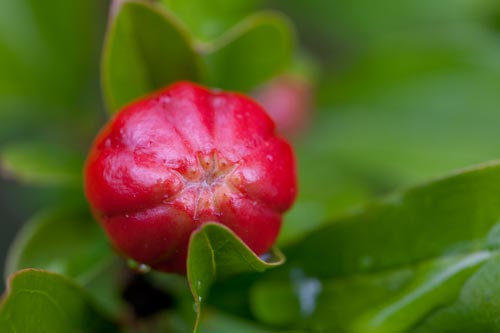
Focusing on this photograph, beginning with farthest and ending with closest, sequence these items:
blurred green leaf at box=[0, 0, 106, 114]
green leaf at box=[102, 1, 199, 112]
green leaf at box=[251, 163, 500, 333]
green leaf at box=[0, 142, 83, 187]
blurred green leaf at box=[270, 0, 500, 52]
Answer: blurred green leaf at box=[270, 0, 500, 52]
blurred green leaf at box=[0, 0, 106, 114]
green leaf at box=[0, 142, 83, 187]
green leaf at box=[102, 1, 199, 112]
green leaf at box=[251, 163, 500, 333]

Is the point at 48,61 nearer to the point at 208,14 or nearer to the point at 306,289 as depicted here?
the point at 208,14

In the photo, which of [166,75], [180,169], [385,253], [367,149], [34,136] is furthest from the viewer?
[34,136]

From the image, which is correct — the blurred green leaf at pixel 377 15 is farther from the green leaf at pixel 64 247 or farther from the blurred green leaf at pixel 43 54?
the green leaf at pixel 64 247

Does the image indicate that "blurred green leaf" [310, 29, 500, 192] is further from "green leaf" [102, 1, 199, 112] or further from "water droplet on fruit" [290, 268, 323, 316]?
"green leaf" [102, 1, 199, 112]

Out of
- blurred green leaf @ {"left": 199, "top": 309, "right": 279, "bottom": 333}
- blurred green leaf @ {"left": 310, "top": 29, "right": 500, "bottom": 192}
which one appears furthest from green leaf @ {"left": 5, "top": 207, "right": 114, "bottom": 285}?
blurred green leaf @ {"left": 310, "top": 29, "right": 500, "bottom": 192}

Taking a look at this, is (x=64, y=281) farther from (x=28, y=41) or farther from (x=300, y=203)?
(x=28, y=41)

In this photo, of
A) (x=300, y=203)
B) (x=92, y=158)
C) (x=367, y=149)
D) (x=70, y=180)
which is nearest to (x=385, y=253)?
(x=300, y=203)
